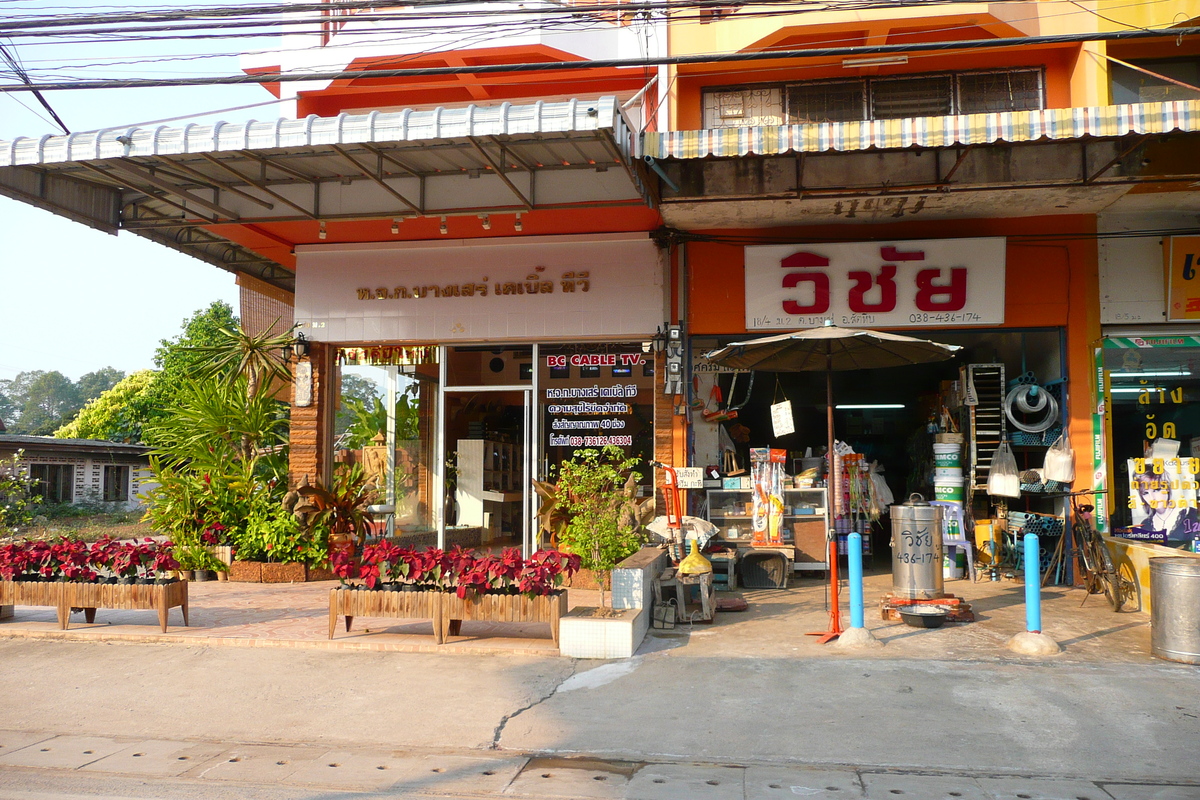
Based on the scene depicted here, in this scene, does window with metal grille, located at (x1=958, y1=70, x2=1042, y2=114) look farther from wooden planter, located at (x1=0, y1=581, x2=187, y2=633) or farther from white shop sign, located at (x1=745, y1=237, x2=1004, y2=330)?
wooden planter, located at (x1=0, y1=581, x2=187, y2=633)

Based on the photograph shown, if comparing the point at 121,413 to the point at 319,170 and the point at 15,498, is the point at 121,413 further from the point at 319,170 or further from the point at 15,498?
the point at 319,170

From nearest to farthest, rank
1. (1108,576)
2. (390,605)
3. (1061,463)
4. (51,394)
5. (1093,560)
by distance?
(390,605), (1108,576), (1093,560), (1061,463), (51,394)

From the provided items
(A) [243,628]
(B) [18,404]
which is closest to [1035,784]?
(A) [243,628]

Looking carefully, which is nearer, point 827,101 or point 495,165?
point 495,165

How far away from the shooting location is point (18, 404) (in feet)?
382

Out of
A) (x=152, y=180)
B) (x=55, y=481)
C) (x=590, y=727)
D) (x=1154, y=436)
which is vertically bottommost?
(x=590, y=727)

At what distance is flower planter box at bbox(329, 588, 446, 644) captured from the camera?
765cm

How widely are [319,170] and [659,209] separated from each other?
4.14 m

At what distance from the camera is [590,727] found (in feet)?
18.6

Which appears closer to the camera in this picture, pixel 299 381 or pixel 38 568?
pixel 38 568

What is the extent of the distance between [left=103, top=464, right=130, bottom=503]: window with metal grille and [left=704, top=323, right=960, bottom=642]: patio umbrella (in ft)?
97.9

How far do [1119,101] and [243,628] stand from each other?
1149 cm

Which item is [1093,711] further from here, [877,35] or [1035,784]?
[877,35]

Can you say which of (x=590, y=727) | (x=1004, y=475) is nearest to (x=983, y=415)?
(x=1004, y=475)
